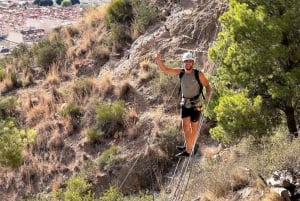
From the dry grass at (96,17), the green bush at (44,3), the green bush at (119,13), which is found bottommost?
the green bush at (44,3)

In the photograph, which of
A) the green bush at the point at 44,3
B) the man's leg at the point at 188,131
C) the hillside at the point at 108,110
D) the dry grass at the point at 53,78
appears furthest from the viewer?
the green bush at the point at 44,3

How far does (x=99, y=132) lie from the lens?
14906mm

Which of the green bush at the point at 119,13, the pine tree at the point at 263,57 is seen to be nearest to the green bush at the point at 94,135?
the pine tree at the point at 263,57

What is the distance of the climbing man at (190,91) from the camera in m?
8.06

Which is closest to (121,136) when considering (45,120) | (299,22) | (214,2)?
(45,120)

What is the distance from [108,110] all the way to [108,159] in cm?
180

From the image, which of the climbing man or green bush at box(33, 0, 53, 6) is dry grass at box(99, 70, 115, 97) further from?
green bush at box(33, 0, 53, 6)

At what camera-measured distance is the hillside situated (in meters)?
13.6

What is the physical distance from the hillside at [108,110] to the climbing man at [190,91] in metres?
2.77

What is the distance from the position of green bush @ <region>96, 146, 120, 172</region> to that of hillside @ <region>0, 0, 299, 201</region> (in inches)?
1.1

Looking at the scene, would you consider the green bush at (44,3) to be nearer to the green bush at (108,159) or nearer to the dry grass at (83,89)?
the dry grass at (83,89)

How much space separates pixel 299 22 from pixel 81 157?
774 cm

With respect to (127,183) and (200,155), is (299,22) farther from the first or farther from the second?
(127,183)

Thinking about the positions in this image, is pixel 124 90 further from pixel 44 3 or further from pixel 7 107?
pixel 44 3
